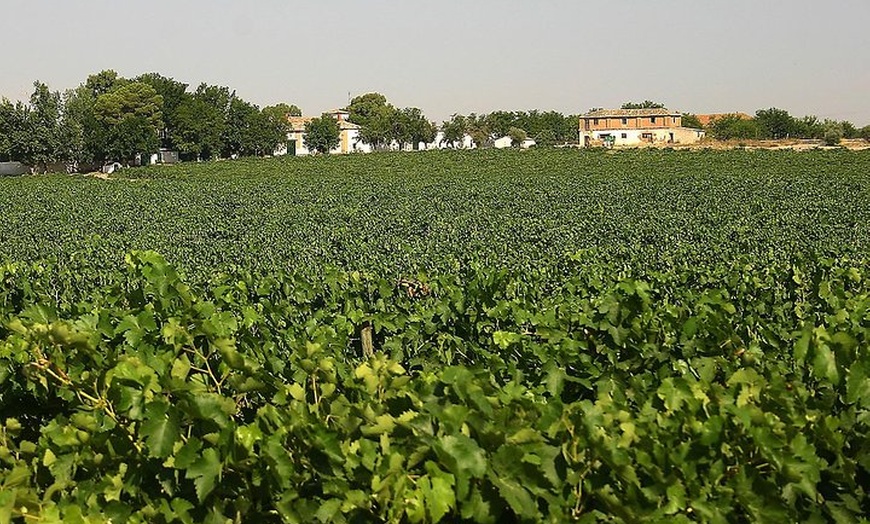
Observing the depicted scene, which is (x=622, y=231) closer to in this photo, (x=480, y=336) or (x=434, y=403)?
(x=480, y=336)

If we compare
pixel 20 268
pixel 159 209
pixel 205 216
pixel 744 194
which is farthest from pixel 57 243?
pixel 744 194

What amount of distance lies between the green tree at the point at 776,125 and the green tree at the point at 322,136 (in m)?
62.6

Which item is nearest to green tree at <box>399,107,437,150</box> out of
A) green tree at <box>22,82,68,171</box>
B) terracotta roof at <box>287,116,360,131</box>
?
terracotta roof at <box>287,116,360,131</box>

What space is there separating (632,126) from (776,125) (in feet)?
80.4

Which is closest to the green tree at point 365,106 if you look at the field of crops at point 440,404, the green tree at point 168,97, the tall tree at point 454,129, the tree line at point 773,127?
the tall tree at point 454,129

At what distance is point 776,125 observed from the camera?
407ft

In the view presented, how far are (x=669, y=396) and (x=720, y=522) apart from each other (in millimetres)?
621

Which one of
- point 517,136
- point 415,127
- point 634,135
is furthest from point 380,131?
point 634,135

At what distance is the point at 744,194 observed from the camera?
3042 centimetres

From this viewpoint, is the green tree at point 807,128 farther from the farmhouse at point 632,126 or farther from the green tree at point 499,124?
the green tree at point 499,124

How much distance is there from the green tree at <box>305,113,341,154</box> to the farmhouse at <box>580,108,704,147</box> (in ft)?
109

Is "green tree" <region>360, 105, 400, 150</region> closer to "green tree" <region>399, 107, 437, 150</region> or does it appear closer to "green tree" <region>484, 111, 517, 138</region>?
"green tree" <region>399, 107, 437, 150</region>

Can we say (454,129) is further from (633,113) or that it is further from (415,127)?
(633,113)

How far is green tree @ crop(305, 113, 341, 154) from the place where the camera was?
338ft
